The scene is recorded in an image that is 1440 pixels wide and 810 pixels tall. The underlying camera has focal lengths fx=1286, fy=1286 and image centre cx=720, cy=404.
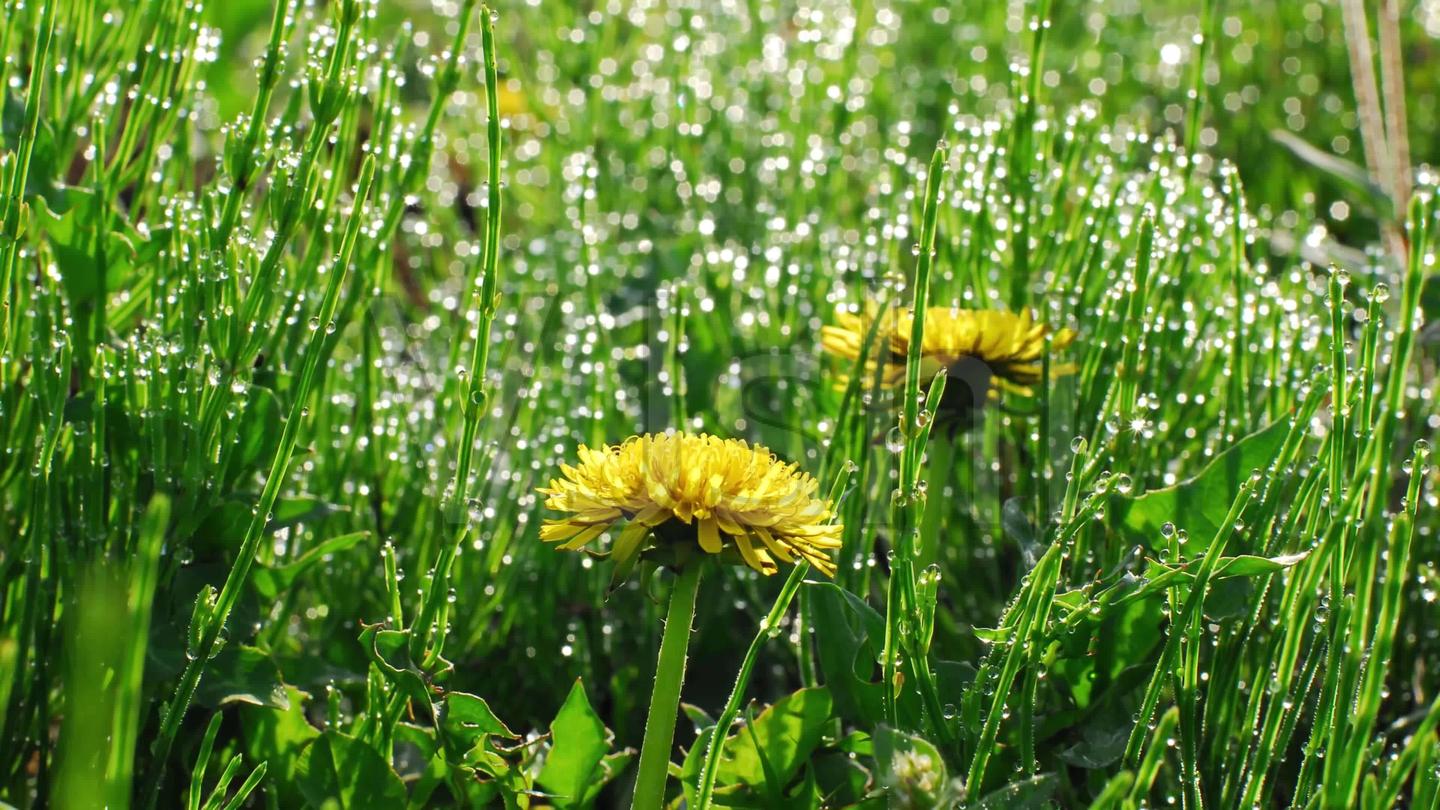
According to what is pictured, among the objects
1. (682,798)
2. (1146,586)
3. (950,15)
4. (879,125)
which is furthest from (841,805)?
(950,15)

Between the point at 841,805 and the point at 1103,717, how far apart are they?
164 mm

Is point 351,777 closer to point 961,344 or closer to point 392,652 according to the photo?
point 392,652

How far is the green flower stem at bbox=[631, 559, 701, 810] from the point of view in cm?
63

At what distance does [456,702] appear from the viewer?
70 cm

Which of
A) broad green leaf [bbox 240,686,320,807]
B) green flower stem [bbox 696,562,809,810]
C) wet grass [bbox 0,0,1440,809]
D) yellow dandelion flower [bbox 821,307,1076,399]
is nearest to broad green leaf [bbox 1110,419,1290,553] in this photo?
wet grass [bbox 0,0,1440,809]

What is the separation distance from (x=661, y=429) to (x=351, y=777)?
19.0 inches

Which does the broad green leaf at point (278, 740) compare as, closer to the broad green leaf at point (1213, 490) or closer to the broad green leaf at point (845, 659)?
the broad green leaf at point (845, 659)

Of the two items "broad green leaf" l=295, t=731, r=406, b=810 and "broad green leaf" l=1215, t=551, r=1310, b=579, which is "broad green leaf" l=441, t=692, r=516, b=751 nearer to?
"broad green leaf" l=295, t=731, r=406, b=810

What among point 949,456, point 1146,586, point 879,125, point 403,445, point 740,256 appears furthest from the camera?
point 879,125

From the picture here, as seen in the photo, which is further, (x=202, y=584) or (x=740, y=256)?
(x=740, y=256)

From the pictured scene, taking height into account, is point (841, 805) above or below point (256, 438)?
below

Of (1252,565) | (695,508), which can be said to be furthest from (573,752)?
(1252,565)

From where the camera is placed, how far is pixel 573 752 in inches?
28.4

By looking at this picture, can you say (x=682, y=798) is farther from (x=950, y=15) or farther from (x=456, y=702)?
(x=950, y=15)
